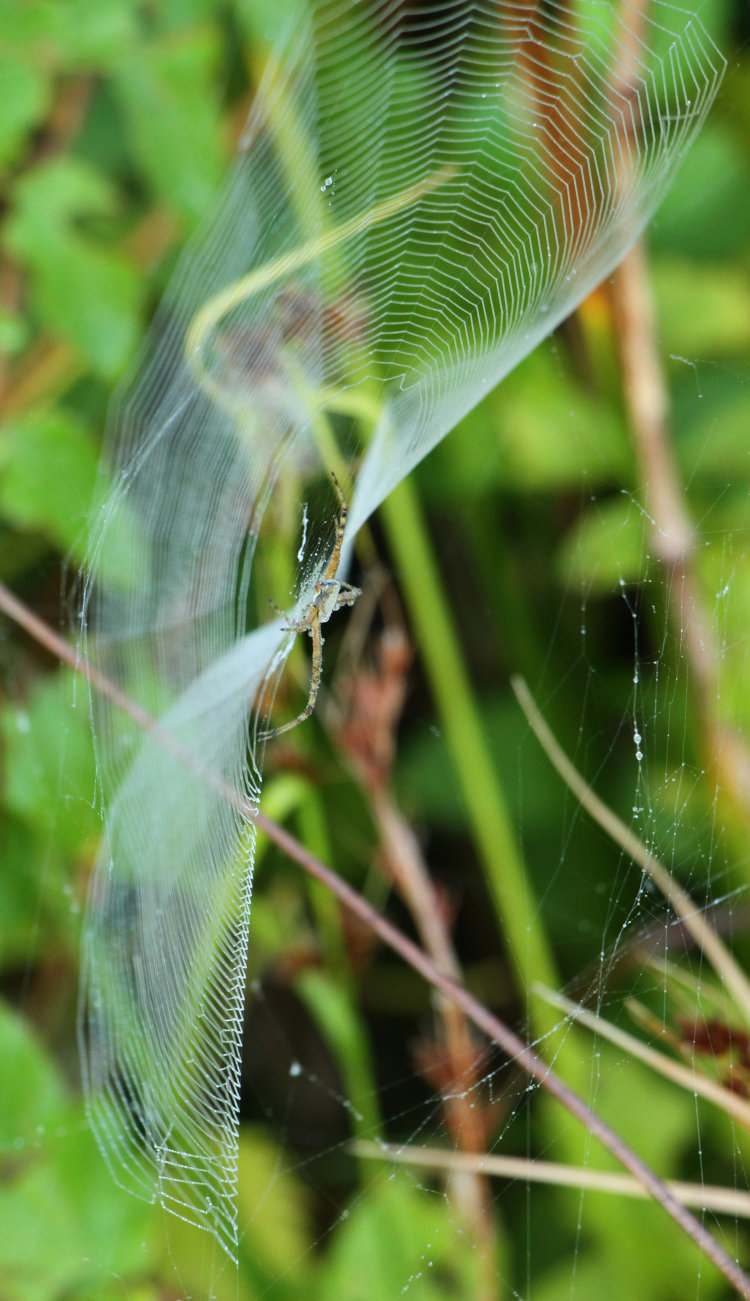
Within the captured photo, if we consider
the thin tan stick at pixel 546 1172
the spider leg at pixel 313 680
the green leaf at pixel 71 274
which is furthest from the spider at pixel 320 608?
the thin tan stick at pixel 546 1172

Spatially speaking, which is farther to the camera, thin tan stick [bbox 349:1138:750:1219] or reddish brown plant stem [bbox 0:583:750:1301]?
thin tan stick [bbox 349:1138:750:1219]

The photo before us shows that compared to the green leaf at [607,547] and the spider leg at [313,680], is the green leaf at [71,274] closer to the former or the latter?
the spider leg at [313,680]

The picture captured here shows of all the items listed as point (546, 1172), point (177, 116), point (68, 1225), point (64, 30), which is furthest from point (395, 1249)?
point (64, 30)

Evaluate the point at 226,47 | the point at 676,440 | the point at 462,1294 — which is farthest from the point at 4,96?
the point at 462,1294

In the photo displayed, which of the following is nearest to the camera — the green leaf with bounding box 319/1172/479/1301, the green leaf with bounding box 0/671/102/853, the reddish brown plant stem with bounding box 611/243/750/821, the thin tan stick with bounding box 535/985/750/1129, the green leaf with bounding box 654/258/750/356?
the thin tan stick with bounding box 535/985/750/1129

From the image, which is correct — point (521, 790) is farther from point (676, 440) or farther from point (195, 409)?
point (195, 409)

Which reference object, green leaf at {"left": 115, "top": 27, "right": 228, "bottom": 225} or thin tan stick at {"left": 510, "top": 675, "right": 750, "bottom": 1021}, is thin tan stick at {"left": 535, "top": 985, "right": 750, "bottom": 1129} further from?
green leaf at {"left": 115, "top": 27, "right": 228, "bottom": 225}

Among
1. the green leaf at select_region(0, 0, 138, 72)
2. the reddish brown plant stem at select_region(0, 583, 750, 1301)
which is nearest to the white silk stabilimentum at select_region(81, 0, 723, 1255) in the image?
the reddish brown plant stem at select_region(0, 583, 750, 1301)

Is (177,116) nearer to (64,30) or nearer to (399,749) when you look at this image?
(64,30)
